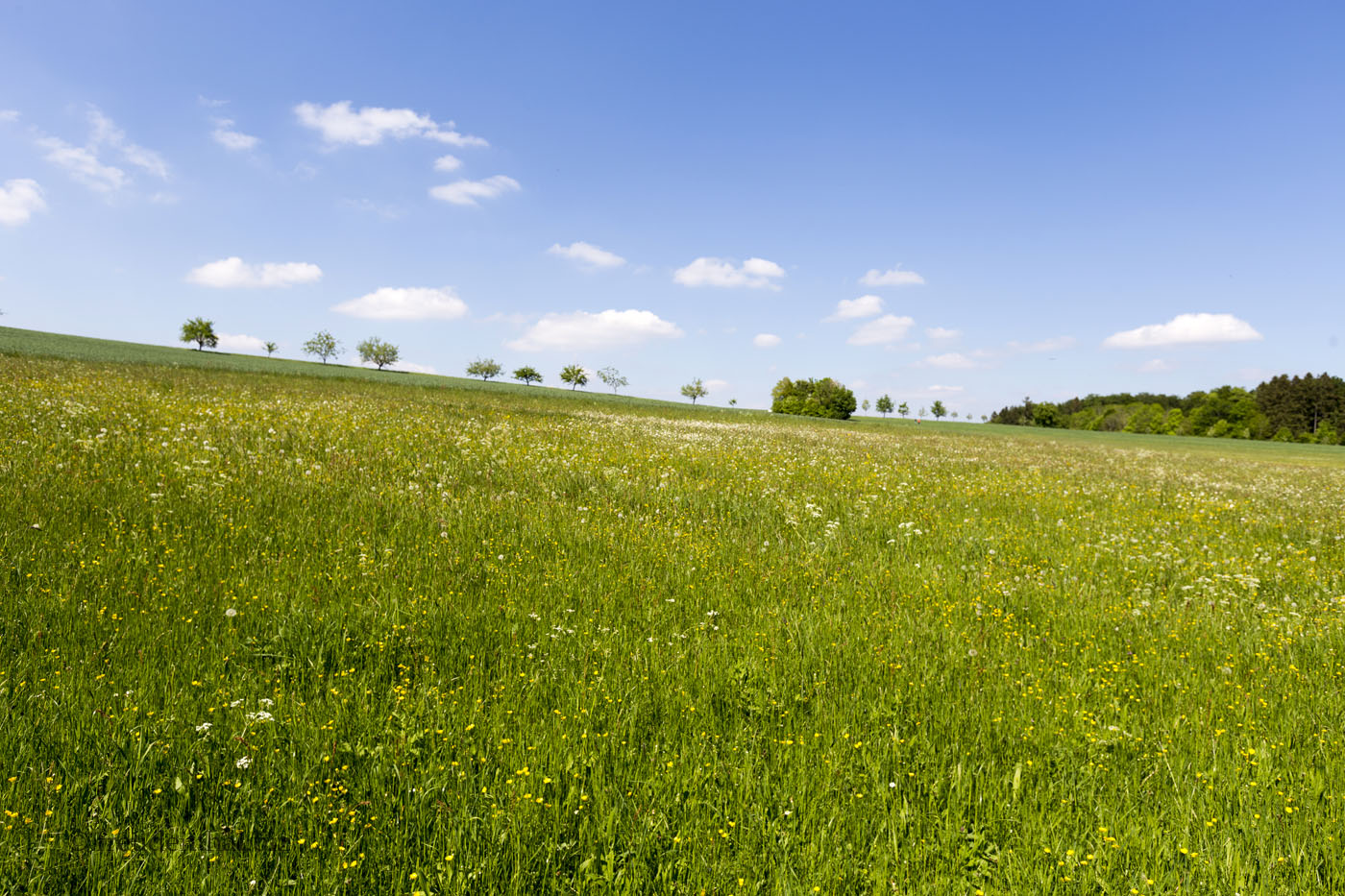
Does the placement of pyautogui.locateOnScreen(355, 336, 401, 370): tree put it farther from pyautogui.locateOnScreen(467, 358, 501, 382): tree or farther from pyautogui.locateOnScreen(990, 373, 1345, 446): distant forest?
pyautogui.locateOnScreen(990, 373, 1345, 446): distant forest

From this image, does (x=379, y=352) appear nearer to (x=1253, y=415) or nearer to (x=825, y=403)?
(x=825, y=403)

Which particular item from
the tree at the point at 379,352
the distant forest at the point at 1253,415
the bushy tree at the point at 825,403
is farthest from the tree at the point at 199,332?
the distant forest at the point at 1253,415

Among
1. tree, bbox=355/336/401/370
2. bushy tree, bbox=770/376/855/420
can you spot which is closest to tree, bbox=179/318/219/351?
tree, bbox=355/336/401/370

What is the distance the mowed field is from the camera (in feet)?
8.89

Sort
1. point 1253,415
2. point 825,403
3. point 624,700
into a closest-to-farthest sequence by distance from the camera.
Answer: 1. point 624,700
2. point 825,403
3. point 1253,415

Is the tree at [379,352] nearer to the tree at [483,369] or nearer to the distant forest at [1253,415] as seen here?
the tree at [483,369]

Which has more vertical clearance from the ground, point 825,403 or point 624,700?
point 825,403

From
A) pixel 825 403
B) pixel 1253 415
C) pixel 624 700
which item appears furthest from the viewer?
pixel 1253 415

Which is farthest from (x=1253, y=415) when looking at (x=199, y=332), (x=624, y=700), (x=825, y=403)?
(x=199, y=332)

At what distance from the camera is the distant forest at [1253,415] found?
357ft

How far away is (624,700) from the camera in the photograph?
12.8 ft

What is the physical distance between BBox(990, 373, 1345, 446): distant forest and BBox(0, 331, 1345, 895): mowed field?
443 ft

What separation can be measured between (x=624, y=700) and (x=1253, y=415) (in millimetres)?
170066

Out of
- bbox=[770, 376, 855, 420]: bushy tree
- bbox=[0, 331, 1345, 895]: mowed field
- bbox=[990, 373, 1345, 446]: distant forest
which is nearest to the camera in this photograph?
bbox=[0, 331, 1345, 895]: mowed field
